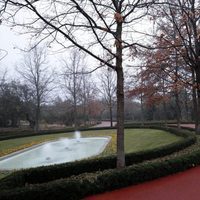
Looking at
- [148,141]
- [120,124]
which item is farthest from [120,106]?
[148,141]

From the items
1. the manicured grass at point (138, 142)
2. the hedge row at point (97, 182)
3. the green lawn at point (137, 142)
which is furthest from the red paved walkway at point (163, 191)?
the manicured grass at point (138, 142)

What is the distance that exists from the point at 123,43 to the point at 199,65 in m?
9.89

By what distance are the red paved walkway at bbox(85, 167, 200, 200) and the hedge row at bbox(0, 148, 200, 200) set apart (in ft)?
0.62

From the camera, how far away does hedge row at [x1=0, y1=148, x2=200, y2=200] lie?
24.9 ft

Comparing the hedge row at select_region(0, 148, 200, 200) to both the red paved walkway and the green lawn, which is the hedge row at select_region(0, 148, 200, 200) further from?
the green lawn

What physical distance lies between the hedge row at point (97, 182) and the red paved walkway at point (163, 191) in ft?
0.62

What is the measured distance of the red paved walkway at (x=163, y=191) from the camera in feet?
28.0

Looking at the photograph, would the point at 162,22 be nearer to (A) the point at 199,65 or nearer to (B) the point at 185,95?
(A) the point at 199,65

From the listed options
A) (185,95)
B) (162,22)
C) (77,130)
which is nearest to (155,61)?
(162,22)

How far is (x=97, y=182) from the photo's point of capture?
8.96m

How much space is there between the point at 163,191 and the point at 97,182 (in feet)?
5.53

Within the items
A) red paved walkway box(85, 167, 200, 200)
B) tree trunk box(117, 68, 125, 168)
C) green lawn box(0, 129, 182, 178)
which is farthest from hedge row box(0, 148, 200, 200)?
green lawn box(0, 129, 182, 178)

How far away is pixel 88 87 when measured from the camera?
57844 millimetres

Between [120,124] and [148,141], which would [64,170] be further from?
[148,141]
